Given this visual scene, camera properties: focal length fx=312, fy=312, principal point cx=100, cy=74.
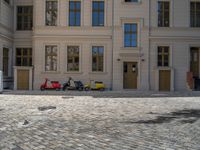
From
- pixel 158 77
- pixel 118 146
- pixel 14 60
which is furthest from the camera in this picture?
pixel 14 60

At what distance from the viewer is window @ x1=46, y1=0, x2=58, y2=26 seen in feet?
97.9

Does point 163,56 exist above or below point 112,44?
below

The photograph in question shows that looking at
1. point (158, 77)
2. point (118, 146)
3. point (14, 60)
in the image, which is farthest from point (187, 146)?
point (14, 60)

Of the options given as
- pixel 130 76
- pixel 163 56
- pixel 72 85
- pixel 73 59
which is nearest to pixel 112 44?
pixel 130 76

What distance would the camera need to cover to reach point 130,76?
96.1 ft

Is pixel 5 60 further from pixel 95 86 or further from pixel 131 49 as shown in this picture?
pixel 131 49

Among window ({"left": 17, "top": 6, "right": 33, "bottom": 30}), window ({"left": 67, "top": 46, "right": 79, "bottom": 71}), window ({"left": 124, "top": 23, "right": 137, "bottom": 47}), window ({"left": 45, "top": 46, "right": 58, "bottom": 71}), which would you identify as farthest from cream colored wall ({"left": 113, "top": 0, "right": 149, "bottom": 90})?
window ({"left": 17, "top": 6, "right": 33, "bottom": 30})

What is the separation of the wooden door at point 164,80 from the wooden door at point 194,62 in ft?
9.52

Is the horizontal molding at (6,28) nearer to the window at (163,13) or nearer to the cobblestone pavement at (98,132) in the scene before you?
the window at (163,13)

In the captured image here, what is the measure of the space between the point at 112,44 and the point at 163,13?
5.80 m

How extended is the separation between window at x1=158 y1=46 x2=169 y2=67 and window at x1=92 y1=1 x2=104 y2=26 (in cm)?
613

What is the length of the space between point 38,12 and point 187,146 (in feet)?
83.5

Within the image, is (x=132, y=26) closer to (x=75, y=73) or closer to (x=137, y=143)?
(x=75, y=73)

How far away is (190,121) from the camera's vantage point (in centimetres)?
1022
